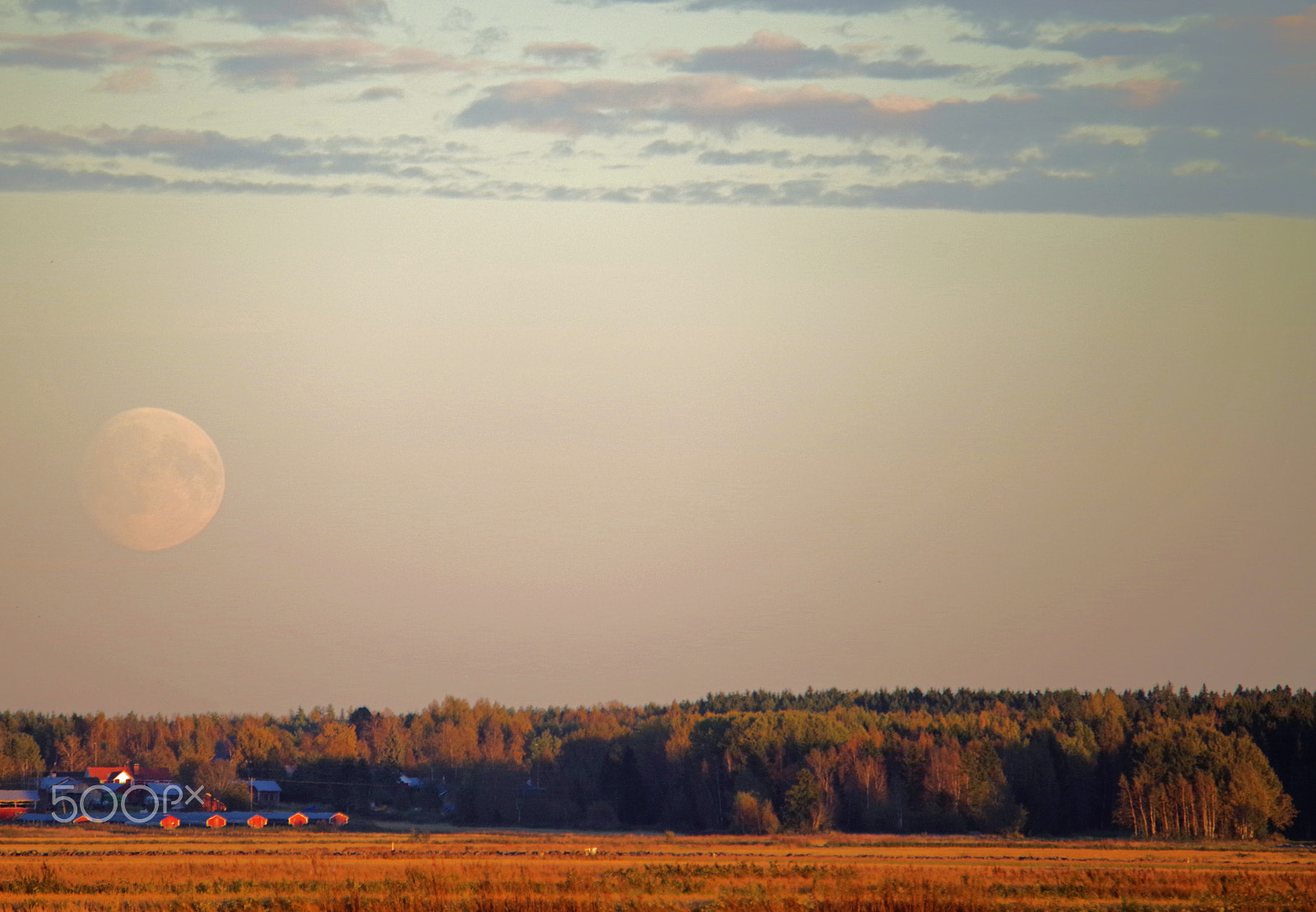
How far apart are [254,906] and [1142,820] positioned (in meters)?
86.9

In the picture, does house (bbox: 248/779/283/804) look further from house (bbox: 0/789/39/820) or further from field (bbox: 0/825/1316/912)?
field (bbox: 0/825/1316/912)

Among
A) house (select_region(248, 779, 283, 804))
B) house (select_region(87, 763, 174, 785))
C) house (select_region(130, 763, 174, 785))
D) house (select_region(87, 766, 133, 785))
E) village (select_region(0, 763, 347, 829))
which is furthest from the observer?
house (select_region(130, 763, 174, 785))

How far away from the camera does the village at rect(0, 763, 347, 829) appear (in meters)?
127

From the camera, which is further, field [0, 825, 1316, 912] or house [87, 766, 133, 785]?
house [87, 766, 133, 785]

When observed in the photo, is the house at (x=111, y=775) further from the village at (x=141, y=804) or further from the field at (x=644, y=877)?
the field at (x=644, y=877)

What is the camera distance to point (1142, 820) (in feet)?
371

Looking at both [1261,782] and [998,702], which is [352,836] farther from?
[998,702]

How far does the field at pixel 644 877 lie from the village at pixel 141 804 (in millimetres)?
31366

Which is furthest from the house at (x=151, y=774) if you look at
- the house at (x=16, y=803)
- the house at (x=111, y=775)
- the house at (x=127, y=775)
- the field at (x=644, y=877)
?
the field at (x=644, y=877)

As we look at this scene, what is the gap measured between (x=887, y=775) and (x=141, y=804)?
245 feet

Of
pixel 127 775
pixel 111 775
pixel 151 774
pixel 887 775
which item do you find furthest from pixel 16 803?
pixel 887 775

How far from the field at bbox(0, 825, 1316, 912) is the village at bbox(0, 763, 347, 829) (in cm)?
3137

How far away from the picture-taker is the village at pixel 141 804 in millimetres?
126750

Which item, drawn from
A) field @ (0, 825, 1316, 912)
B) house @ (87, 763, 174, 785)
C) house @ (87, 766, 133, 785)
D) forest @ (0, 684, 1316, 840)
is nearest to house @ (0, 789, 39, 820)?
house @ (87, 766, 133, 785)
